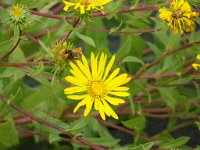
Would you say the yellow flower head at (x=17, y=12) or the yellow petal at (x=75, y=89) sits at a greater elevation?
the yellow flower head at (x=17, y=12)

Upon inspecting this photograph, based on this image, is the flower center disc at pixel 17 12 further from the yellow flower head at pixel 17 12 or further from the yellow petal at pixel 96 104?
the yellow petal at pixel 96 104

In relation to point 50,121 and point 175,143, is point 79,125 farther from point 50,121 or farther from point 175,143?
point 175,143

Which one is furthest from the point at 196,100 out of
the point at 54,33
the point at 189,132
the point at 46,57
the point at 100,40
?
the point at 46,57

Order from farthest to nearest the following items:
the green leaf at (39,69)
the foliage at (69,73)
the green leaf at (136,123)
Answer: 1. the green leaf at (136,123)
2. the foliage at (69,73)
3. the green leaf at (39,69)

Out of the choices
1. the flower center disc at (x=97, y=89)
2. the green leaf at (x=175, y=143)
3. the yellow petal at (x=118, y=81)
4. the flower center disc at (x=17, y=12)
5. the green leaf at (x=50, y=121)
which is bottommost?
the green leaf at (x=175, y=143)

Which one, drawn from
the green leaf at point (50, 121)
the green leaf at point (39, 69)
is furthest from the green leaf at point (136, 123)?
the green leaf at point (39, 69)

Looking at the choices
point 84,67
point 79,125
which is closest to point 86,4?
point 84,67

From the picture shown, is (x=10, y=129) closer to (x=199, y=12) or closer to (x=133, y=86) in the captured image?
(x=133, y=86)

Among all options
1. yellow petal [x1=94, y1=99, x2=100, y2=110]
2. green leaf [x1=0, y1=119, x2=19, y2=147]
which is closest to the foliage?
green leaf [x1=0, y1=119, x2=19, y2=147]
